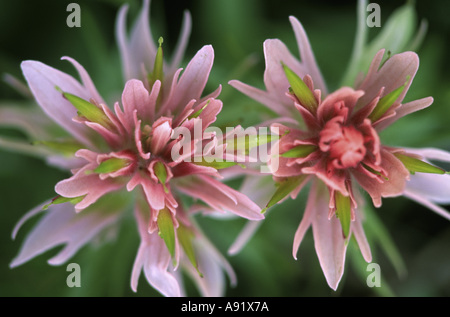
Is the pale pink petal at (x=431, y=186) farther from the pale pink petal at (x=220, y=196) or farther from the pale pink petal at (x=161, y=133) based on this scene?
the pale pink petal at (x=161, y=133)

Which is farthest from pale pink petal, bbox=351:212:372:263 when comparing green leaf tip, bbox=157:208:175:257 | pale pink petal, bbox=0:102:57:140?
pale pink petal, bbox=0:102:57:140

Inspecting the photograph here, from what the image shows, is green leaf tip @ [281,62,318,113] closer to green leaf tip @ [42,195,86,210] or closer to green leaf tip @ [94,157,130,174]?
green leaf tip @ [94,157,130,174]

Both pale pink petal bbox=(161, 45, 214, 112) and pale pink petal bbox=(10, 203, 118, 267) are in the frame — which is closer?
pale pink petal bbox=(161, 45, 214, 112)

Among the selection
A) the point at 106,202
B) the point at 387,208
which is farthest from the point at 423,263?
the point at 106,202

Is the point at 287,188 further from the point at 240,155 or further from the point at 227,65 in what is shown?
the point at 227,65

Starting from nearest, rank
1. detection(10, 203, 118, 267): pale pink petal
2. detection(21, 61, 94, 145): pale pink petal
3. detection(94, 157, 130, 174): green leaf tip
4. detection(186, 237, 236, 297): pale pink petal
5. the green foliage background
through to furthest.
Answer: detection(94, 157, 130, 174): green leaf tip < detection(21, 61, 94, 145): pale pink petal < detection(10, 203, 118, 267): pale pink petal < detection(186, 237, 236, 297): pale pink petal < the green foliage background

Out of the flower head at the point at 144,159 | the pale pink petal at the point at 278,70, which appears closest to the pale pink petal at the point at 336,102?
the pale pink petal at the point at 278,70

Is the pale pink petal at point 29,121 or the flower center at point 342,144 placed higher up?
the pale pink petal at point 29,121
